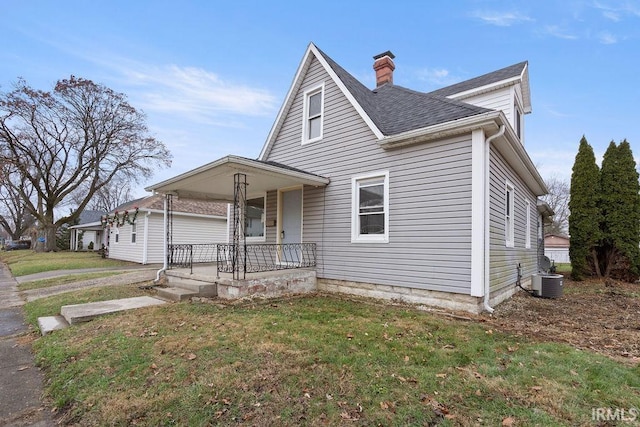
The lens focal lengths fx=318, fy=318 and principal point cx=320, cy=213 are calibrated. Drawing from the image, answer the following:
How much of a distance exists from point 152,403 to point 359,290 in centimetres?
528

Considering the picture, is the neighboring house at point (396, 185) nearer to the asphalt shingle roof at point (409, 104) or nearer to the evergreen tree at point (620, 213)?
the asphalt shingle roof at point (409, 104)

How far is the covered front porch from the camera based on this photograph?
725 centimetres

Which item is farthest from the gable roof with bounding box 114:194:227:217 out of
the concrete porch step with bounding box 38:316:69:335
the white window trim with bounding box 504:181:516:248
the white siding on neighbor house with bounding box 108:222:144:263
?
the white window trim with bounding box 504:181:516:248

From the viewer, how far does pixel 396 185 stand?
704cm

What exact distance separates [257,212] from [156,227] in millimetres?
10951

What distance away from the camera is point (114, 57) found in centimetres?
1255

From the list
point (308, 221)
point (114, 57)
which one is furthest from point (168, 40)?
point (308, 221)

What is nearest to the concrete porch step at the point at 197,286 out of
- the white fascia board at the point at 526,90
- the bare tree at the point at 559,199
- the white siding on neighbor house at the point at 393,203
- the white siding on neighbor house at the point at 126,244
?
the white siding on neighbor house at the point at 393,203

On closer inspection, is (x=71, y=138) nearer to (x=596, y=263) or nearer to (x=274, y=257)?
(x=274, y=257)

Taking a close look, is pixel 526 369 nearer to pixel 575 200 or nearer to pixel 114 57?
pixel 575 200

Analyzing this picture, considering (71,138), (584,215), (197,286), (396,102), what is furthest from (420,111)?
(71,138)

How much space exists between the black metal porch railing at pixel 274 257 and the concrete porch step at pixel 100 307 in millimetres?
1751

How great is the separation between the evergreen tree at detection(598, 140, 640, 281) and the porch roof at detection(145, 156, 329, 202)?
10.7m

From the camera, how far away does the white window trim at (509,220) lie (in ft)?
25.1
